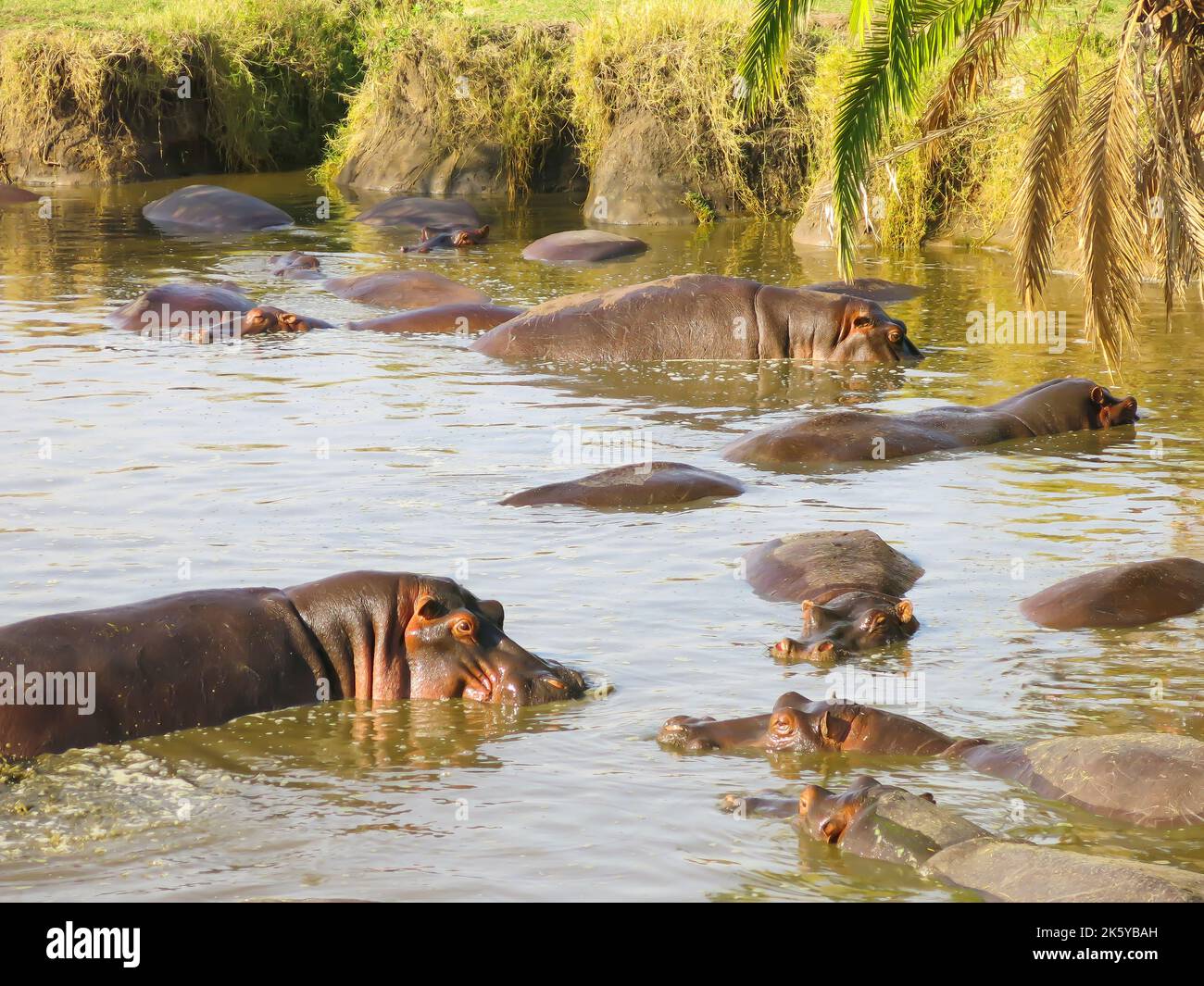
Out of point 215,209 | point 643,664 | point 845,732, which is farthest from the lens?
point 215,209

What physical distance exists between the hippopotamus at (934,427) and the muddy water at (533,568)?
18 centimetres

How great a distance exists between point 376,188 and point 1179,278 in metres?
16.6

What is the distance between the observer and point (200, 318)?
15.2m

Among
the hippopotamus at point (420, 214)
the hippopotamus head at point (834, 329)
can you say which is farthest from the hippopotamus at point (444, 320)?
the hippopotamus at point (420, 214)

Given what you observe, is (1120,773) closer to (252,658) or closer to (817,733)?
(817,733)

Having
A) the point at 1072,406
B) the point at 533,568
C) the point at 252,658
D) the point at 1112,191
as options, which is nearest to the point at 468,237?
the point at 1072,406

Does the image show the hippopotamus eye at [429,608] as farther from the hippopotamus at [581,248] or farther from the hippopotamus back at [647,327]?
the hippopotamus at [581,248]

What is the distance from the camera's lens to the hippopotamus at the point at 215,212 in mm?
21828

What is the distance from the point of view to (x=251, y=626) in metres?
6.37

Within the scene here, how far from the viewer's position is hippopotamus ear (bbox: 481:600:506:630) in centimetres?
679

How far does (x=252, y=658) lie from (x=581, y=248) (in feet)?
45.2

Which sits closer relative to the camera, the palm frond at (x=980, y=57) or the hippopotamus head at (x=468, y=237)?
the palm frond at (x=980, y=57)
